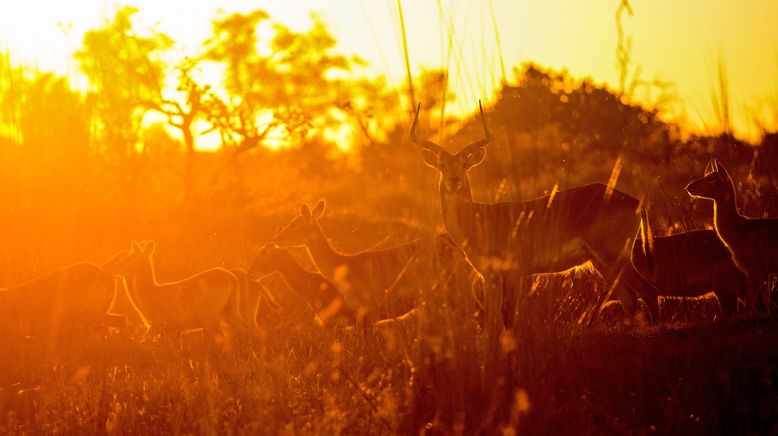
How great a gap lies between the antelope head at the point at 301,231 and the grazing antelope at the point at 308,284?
0.67 ft

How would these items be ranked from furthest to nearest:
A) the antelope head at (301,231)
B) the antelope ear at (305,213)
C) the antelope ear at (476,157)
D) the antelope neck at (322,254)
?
the antelope ear at (305,213)
the antelope head at (301,231)
the antelope neck at (322,254)
the antelope ear at (476,157)

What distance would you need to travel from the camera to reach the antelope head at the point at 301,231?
12.1m

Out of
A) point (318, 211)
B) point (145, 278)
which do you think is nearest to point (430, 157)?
point (318, 211)

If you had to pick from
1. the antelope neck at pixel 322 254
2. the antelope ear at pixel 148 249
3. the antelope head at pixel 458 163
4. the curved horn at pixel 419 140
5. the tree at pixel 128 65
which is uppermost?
the tree at pixel 128 65

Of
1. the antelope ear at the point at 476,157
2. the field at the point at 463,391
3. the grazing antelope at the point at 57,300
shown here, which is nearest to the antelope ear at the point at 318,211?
the grazing antelope at the point at 57,300

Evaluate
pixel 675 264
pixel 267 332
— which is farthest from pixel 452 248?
pixel 267 332

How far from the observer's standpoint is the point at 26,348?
10.1m

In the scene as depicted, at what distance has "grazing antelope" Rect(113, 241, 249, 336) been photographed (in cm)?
1092

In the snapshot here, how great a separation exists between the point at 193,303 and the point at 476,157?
3.94 meters

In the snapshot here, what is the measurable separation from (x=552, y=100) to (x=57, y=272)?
18218 millimetres

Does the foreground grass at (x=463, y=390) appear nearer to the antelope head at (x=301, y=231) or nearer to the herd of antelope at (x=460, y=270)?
the herd of antelope at (x=460, y=270)

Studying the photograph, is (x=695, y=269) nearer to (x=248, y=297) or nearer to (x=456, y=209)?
(x=456, y=209)

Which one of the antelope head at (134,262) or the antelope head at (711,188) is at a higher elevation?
the antelope head at (711,188)

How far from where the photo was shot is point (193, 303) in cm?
1094
